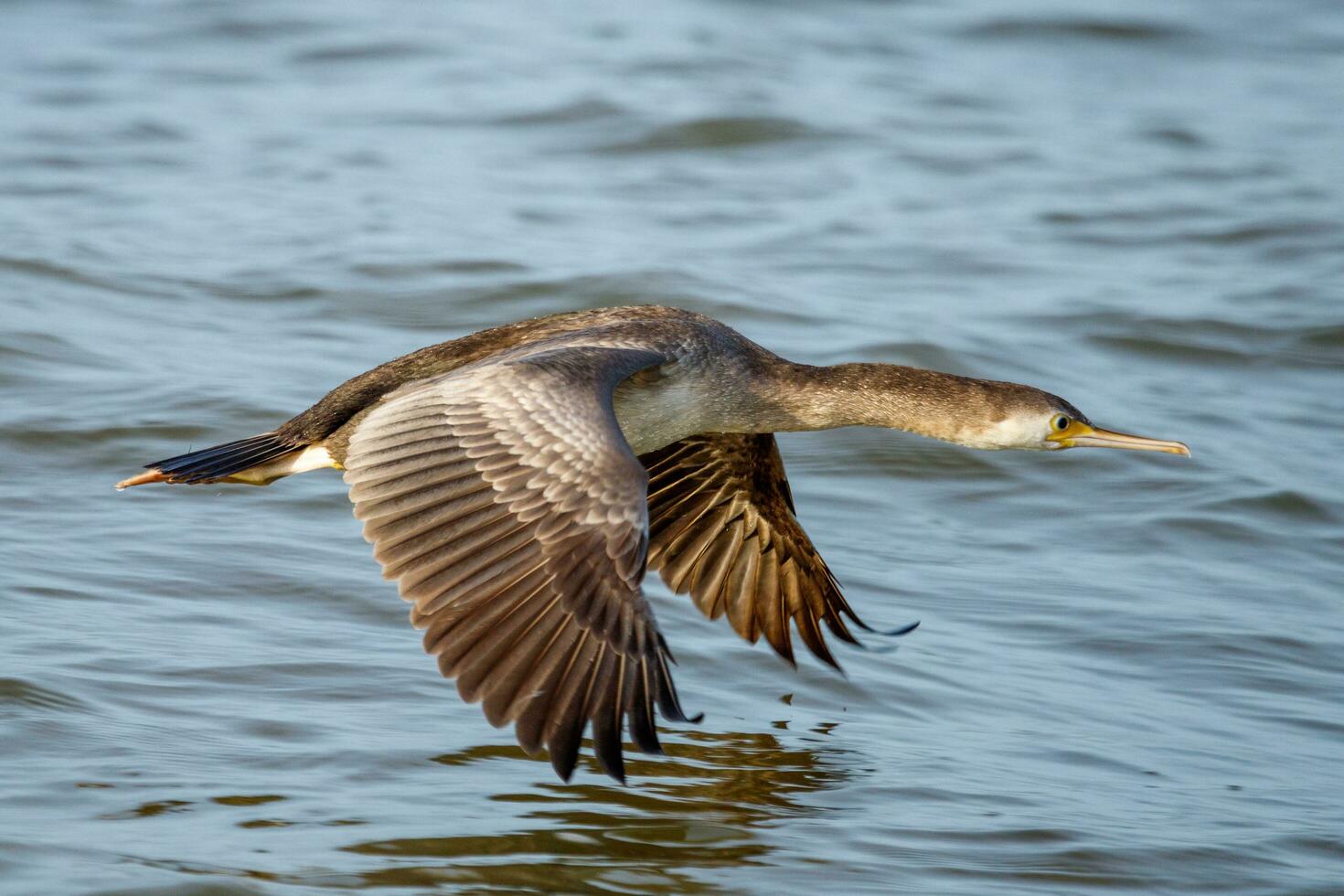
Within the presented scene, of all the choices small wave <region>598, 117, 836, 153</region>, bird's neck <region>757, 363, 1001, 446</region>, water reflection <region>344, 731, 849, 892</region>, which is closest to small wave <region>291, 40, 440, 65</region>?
small wave <region>598, 117, 836, 153</region>

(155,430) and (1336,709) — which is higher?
(155,430)

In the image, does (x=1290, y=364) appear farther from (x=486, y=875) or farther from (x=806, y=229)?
(x=486, y=875)

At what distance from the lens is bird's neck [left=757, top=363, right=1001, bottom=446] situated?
615 centimetres

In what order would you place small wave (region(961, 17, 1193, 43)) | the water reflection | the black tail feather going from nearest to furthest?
the water reflection → the black tail feather → small wave (region(961, 17, 1193, 43))

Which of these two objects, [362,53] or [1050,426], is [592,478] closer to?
[1050,426]

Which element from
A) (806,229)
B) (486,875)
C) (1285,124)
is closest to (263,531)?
(486,875)

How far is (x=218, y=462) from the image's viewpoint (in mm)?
5934

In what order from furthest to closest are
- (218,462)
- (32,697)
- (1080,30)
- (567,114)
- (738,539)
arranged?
1. (1080,30)
2. (567,114)
3. (738,539)
4. (218,462)
5. (32,697)

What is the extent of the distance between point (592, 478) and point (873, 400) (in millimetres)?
1593

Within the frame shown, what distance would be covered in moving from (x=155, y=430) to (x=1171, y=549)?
4.39 metres

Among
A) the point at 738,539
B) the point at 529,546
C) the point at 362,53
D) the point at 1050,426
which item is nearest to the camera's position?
the point at 529,546

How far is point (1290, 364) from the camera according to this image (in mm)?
10258

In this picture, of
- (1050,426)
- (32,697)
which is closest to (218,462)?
(32,697)

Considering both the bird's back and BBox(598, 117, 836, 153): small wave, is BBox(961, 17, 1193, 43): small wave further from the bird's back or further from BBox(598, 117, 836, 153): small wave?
the bird's back
